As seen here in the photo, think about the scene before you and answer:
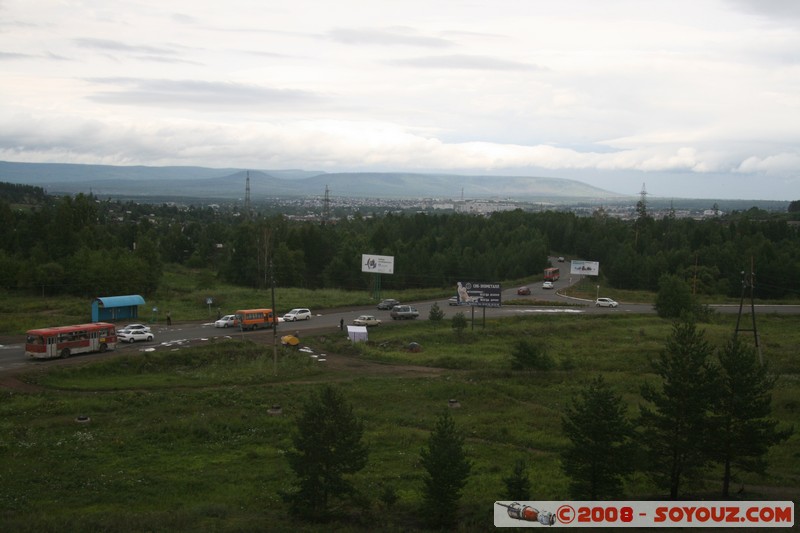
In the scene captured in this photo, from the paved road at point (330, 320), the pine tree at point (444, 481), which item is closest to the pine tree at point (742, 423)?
the pine tree at point (444, 481)

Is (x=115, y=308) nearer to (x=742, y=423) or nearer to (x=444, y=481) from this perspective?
(x=444, y=481)

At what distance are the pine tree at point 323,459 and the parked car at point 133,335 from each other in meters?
25.9

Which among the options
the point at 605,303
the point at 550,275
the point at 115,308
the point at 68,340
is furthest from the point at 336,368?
the point at 550,275

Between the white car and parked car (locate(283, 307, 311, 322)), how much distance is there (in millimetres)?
11064

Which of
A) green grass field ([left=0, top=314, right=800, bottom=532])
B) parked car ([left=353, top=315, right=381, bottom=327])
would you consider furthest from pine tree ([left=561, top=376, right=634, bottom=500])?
parked car ([left=353, top=315, right=381, bottom=327])

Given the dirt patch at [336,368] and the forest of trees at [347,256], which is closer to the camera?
the dirt patch at [336,368]

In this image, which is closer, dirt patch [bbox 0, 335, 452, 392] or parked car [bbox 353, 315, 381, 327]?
dirt patch [bbox 0, 335, 452, 392]

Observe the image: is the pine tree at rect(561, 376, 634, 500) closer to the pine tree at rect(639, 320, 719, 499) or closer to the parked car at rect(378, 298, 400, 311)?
the pine tree at rect(639, 320, 719, 499)

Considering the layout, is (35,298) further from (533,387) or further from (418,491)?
(418,491)

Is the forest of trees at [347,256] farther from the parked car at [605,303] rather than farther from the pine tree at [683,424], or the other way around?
the pine tree at [683,424]

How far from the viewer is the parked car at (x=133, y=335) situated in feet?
129

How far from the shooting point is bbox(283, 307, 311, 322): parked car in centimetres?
4878

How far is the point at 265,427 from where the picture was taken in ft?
84.4

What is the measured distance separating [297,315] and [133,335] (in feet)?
41.4
